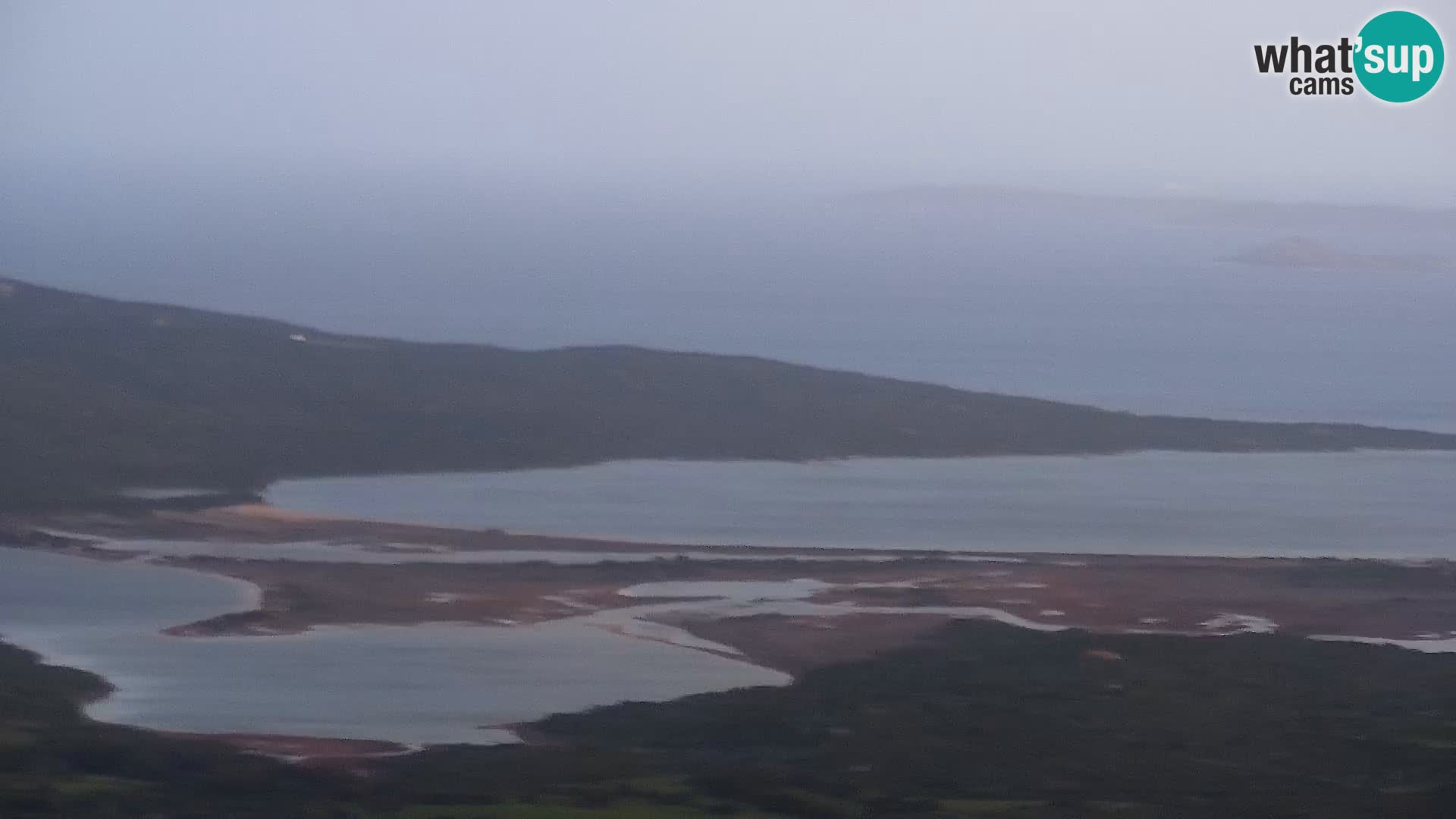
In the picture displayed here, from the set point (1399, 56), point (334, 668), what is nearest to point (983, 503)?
point (1399, 56)

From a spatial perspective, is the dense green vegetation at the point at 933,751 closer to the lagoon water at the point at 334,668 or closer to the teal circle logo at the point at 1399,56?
the lagoon water at the point at 334,668

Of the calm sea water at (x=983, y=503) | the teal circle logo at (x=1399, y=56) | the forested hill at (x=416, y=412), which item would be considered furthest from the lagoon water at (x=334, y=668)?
the teal circle logo at (x=1399, y=56)

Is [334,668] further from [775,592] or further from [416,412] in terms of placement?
[775,592]

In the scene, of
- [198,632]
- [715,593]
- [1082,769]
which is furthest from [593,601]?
[1082,769]

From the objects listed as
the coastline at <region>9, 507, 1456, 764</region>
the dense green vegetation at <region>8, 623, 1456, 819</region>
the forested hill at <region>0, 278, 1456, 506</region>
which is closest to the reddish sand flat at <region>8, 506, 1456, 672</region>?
the coastline at <region>9, 507, 1456, 764</region>

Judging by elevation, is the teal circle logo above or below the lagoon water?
above

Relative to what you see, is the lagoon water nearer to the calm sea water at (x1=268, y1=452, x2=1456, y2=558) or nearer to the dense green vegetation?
the dense green vegetation

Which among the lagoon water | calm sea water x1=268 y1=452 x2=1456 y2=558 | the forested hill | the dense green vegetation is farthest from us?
the forested hill
